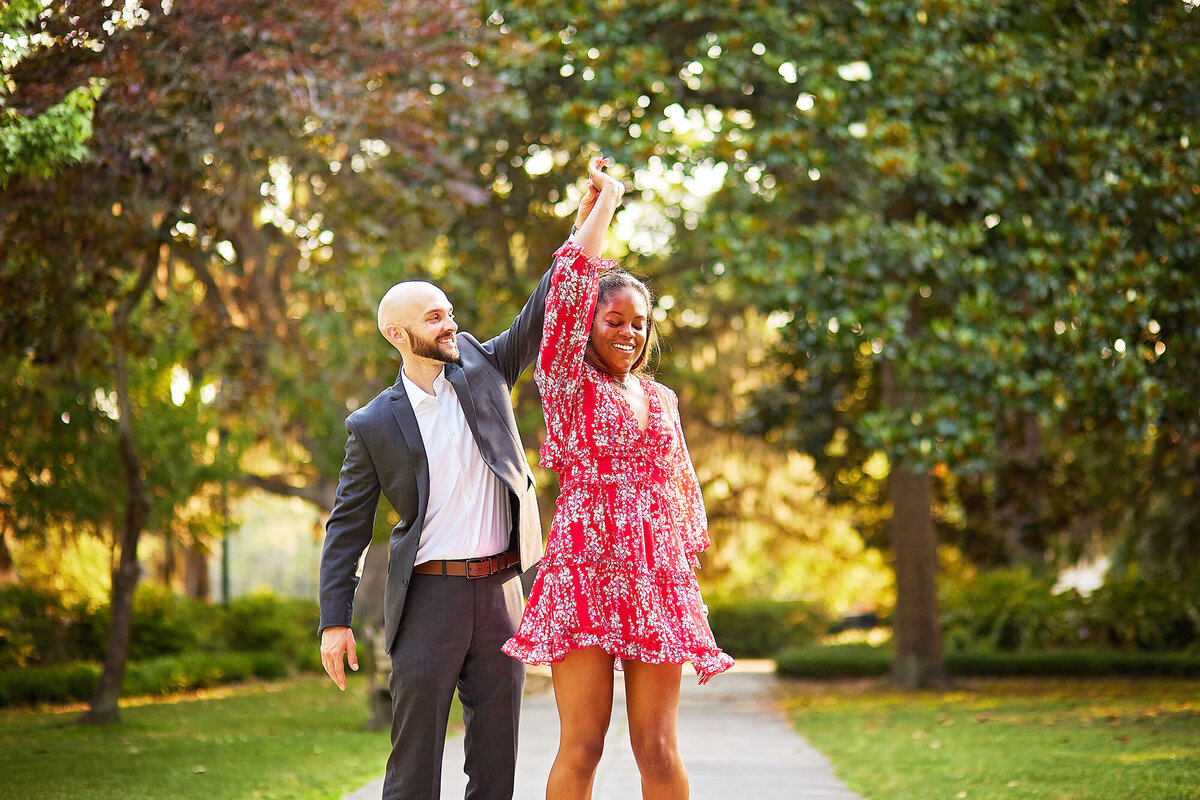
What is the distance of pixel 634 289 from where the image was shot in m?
3.61

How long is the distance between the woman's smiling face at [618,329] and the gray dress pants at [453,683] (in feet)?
2.55

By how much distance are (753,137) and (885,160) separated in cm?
117

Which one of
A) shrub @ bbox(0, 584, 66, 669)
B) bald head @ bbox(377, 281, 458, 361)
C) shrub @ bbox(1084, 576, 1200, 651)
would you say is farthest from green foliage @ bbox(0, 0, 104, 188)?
shrub @ bbox(1084, 576, 1200, 651)

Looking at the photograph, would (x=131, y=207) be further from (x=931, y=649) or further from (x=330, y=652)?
(x=931, y=649)

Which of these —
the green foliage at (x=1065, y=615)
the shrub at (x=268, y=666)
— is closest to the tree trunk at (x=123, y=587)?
the shrub at (x=268, y=666)

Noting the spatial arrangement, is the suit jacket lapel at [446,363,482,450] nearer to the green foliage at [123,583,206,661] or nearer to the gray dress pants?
the gray dress pants

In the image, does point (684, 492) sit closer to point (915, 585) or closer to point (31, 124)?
point (31, 124)

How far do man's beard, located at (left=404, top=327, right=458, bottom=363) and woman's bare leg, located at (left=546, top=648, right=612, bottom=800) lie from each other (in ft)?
3.27

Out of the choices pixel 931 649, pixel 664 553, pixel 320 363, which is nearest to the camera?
pixel 664 553

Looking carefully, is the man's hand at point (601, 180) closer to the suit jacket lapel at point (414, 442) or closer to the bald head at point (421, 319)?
the bald head at point (421, 319)

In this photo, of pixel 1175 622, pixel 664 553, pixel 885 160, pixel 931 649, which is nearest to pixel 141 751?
pixel 664 553

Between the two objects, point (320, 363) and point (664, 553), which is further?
point (320, 363)

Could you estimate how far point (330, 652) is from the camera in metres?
3.67

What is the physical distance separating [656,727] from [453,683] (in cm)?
67
